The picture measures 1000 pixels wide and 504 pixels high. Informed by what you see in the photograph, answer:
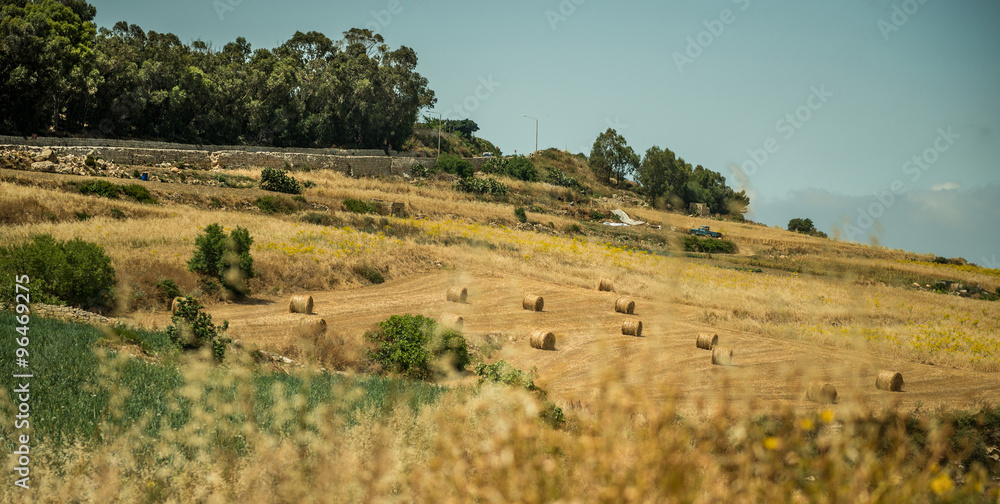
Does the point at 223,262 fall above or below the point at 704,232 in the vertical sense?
below

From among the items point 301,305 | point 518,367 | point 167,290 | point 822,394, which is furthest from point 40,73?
point 822,394

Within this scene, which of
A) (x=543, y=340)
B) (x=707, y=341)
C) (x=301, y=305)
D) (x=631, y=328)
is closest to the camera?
(x=543, y=340)

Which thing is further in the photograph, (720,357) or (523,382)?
(720,357)

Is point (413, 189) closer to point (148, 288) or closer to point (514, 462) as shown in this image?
point (148, 288)

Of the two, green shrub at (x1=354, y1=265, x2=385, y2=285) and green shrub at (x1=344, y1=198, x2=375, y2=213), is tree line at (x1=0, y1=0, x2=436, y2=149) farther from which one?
green shrub at (x1=354, y1=265, x2=385, y2=285)

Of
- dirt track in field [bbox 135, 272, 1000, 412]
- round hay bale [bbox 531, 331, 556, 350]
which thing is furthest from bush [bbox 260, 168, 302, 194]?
round hay bale [bbox 531, 331, 556, 350]

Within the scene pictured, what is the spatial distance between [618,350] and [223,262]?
42.8ft

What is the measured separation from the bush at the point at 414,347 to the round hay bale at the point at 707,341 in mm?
7031

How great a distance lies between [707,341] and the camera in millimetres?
19531

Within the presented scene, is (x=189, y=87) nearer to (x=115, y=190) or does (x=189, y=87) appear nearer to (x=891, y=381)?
(x=115, y=190)

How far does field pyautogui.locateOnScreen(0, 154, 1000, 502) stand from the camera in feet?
15.0

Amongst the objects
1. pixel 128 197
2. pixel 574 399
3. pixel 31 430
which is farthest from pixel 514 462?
pixel 128 197

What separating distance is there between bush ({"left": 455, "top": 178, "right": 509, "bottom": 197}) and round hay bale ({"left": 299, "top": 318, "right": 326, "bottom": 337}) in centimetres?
5343

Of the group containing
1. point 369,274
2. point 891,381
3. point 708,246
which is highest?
point 708,246
